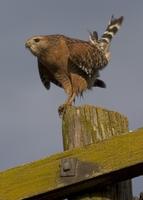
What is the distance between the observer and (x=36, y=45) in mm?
8609

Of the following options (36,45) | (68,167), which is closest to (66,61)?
(36,45)

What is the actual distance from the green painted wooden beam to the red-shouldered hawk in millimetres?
4483

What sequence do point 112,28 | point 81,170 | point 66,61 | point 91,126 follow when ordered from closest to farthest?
point 81,170
point 91,126
point 66,61
point 112,28

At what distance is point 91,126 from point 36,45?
502cm

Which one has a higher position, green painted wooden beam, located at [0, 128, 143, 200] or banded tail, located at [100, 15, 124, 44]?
banded tail, located at [100, 15, 124, 44]

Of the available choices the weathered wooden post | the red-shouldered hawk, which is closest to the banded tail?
the red-shouldered hawk

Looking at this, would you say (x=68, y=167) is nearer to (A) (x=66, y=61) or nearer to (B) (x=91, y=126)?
(B) (x=91, y=126)

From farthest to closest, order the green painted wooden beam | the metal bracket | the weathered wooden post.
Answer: the weathered wooden post → the metal bracket → the green painted wooden beam

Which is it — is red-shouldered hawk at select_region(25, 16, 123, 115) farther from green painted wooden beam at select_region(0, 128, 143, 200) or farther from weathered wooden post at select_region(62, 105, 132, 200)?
green painted wooden beam at select_region(0, 128, 143, 200)

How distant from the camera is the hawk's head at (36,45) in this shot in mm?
8602

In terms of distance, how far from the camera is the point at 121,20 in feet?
33.4

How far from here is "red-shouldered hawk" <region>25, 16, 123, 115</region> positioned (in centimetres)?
827

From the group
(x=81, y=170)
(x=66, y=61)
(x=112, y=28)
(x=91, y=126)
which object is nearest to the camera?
(x=81, y=170)

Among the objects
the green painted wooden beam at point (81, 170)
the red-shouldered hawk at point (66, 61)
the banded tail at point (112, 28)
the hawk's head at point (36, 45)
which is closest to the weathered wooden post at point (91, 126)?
the green painted wooden beam at point (81, 170)
